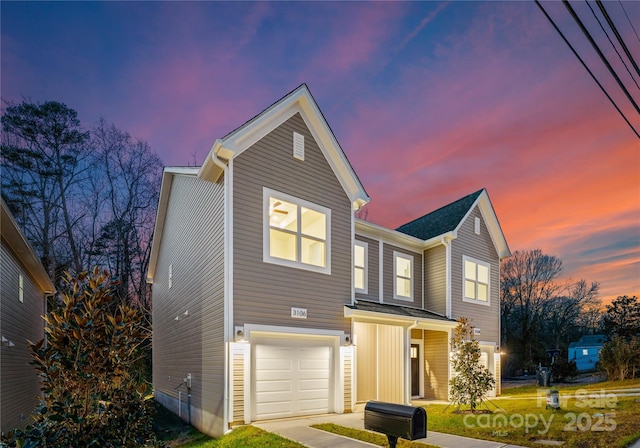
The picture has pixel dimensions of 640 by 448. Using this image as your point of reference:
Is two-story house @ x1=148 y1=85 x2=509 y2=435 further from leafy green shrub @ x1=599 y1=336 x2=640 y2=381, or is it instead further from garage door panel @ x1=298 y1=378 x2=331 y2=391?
leafy green shrub @ x1=599 y1=336 x2=640 y2=381

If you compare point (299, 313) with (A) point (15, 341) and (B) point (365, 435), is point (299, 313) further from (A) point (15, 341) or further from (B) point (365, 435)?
(A) point (15, 341)

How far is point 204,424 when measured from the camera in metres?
10.8

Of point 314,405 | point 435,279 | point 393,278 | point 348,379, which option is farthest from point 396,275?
point 314,405

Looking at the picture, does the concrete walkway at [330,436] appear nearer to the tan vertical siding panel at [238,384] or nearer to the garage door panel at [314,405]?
the garage door panel at [314,405]

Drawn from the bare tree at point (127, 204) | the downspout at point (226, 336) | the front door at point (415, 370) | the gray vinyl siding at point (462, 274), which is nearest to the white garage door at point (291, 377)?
the downspout at point (226, 336)

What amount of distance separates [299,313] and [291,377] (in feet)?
5.27

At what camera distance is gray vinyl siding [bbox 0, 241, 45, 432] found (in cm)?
1080

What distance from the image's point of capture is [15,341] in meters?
12.3

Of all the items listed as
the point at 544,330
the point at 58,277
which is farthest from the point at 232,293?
the point at 544,330

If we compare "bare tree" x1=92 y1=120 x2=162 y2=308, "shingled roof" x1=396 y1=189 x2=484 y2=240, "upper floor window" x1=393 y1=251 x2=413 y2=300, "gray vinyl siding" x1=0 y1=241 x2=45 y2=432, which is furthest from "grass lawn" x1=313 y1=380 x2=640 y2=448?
"bare tree" x1=92 y1=120 x2=162 y2=308

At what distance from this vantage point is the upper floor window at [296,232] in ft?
35.5

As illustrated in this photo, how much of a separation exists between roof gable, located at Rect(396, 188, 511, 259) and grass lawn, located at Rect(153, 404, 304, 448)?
1065cm

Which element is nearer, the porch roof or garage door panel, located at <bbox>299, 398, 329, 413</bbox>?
garage door panel, located at <bbox>299, 398, 329, 413</bbox>

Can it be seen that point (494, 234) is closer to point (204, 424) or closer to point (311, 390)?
point (311, 390)
